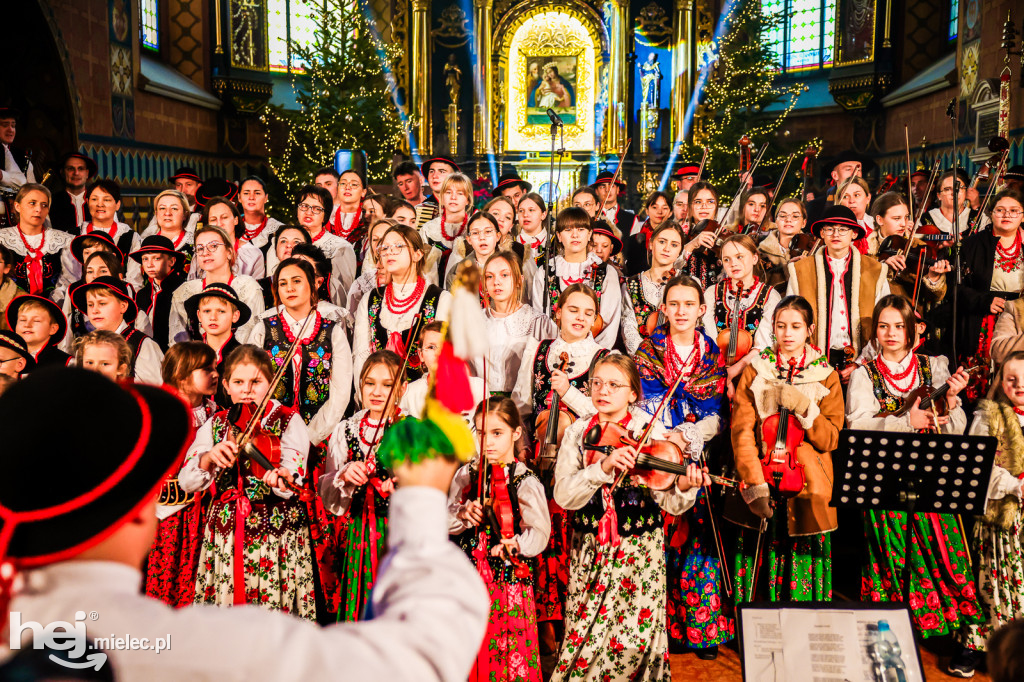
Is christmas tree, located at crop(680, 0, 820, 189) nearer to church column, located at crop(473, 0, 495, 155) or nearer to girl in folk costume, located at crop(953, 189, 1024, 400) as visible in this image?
church column, located at crop(473, 0, 495, 155)

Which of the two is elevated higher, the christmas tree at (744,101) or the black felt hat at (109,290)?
the christmas tree at (744,101)

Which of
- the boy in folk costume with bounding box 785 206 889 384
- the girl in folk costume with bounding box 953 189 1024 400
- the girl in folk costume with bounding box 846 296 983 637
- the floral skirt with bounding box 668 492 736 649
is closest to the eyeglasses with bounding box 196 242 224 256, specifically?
the floral skirt with bounding box 668 492 736 649

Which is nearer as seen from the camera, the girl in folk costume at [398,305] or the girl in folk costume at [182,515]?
the girl in folk costume at [182,515]

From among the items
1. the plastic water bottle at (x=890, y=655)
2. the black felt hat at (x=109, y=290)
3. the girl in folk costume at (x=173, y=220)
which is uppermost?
the girl in folk costume at (x=173, y=220)

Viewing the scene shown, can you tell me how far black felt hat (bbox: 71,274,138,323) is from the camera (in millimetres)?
4602

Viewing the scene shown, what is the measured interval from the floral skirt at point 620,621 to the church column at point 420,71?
48.7 ft

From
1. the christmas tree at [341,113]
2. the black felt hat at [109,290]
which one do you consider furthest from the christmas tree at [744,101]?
the black felt hat at [109,290]

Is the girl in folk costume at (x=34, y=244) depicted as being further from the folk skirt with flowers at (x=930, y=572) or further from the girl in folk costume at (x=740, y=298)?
the folk skirt with flowers at (x=930, y=572)

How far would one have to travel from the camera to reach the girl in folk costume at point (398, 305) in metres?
4.65

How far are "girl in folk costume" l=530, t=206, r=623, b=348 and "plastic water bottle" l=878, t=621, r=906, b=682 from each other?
9.21 ft

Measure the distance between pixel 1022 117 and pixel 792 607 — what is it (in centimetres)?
927

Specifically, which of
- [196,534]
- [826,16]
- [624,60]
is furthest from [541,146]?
[196,534]

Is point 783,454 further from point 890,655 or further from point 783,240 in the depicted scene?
point 783,240

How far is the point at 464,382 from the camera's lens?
1.55m
